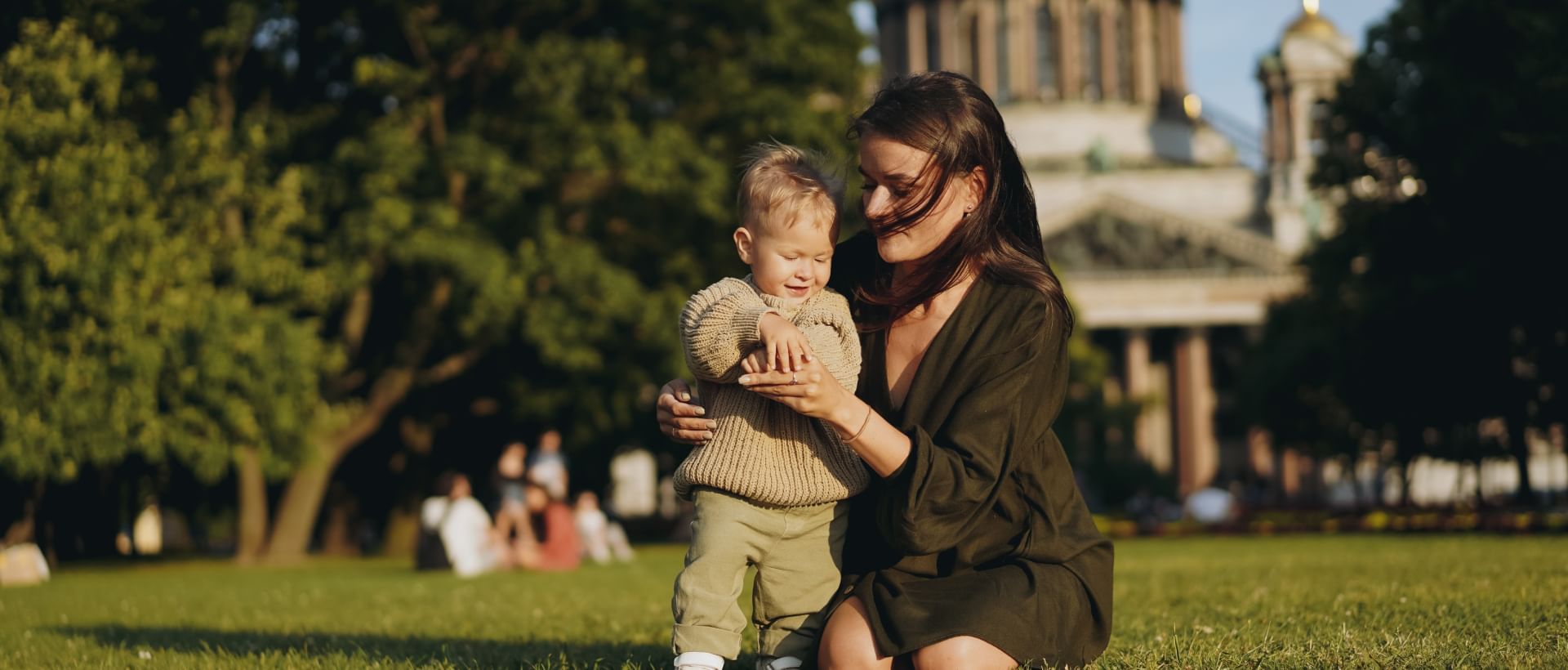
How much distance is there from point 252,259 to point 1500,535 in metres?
16.7

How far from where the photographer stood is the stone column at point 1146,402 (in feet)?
216

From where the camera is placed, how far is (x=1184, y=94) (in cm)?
8825

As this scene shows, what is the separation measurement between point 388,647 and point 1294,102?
7012 centimetres

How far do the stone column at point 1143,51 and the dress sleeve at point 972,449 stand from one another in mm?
82404

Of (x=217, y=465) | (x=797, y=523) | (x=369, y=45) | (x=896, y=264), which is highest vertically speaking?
(x=369, y=45)

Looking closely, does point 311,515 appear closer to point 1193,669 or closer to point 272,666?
point 272,666

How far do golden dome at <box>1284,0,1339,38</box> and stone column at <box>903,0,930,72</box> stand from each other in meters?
18.2

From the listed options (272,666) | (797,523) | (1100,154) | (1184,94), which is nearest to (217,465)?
(272,666)

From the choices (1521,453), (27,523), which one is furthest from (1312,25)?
(27,523)

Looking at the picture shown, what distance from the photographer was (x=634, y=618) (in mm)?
9812

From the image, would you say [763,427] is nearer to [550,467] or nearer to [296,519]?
[550,467]

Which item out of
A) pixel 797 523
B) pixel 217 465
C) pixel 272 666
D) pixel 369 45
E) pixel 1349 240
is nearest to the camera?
pixel 797 523

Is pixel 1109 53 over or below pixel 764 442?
over

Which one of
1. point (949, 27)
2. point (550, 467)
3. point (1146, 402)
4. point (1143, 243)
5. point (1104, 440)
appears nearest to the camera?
point (550, 467)
